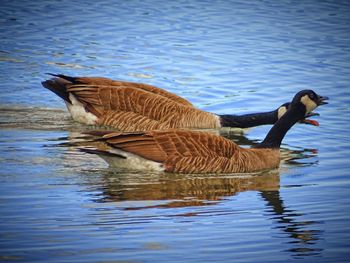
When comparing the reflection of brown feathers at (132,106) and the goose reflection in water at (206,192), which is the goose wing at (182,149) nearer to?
the goose reflection in water at (206,192)

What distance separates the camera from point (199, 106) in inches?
652

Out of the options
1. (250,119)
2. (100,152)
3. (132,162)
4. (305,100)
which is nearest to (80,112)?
(250,119)

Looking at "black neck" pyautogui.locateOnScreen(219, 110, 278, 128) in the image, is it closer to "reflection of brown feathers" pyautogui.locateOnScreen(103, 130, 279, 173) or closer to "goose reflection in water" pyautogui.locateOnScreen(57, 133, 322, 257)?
"goose reflection in water" pyautogui.locateOnScreen(57, 133, 322, 257)

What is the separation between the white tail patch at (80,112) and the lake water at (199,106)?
0.22m

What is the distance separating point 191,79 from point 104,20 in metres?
5.77

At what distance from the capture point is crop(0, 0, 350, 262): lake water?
26.7ft

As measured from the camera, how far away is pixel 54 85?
50.1 feet

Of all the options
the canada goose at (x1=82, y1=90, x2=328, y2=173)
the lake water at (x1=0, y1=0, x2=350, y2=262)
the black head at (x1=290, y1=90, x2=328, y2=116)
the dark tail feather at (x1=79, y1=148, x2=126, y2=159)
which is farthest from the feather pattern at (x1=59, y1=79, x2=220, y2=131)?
the dark tail feather at (x1=79, y1=148, x2=126, y2=159)

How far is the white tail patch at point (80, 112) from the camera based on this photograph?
49.6 ft

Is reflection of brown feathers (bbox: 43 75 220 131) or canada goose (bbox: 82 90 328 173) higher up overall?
reflection of brown feathers (bbox: 43 75 220 131)

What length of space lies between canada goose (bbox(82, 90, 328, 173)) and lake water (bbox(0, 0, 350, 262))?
0.56 ft

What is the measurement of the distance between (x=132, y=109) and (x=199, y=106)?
2032 mm

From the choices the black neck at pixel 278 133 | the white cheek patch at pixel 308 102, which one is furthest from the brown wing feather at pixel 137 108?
the black neck at pixel 278 133

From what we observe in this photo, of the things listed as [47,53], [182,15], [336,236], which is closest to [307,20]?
[182,15]
